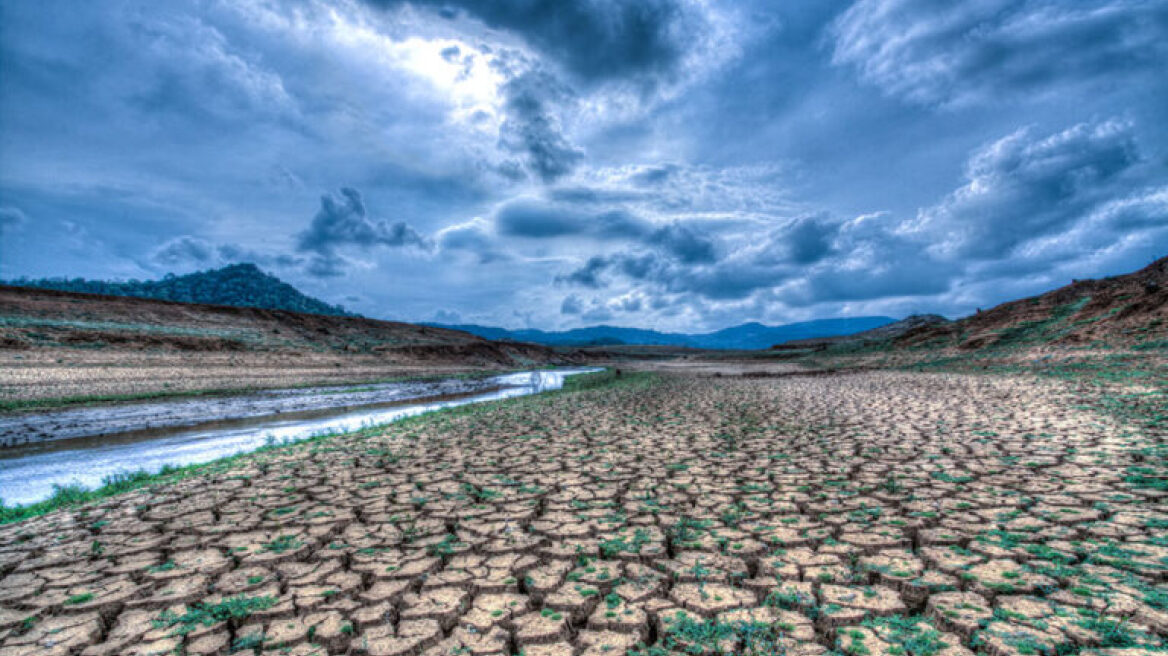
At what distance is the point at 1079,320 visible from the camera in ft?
67.1

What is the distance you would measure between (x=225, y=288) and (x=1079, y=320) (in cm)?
10087

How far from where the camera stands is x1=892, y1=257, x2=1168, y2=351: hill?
16594 mm

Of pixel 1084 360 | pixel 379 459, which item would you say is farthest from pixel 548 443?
pixel 1084 360

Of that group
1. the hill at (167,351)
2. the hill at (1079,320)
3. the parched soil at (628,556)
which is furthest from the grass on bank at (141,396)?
the hill at (1079,320)

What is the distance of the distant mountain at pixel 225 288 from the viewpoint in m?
68.8

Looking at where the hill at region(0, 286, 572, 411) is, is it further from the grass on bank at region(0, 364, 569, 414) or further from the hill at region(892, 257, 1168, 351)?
the hill at region(892, 257, 1168, 351)

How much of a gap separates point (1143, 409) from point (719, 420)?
6574 mm

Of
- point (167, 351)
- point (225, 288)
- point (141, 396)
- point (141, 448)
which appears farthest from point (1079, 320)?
point (225, 288)

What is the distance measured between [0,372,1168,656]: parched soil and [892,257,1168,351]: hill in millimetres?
15579

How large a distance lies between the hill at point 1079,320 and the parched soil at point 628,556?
51.1 feet

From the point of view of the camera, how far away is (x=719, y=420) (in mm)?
8805

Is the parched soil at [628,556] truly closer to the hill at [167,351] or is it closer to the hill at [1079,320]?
the hill at [167,351]

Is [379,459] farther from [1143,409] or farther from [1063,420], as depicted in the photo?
[1143,409]

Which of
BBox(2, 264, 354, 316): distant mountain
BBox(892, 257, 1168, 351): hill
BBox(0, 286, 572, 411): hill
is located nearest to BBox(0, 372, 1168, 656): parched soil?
BBox(0, 286, 572, 411): hill
